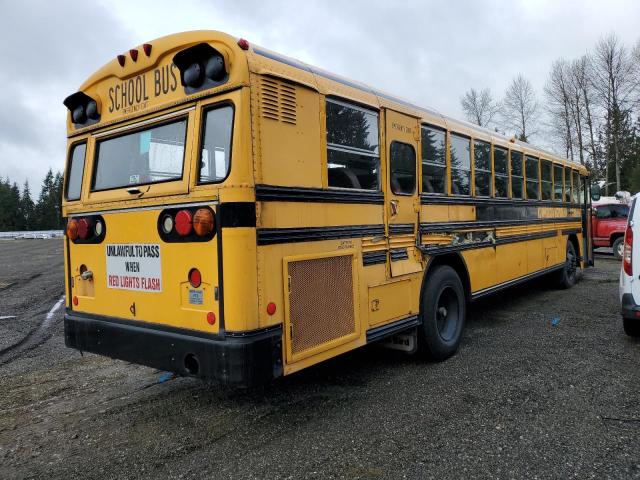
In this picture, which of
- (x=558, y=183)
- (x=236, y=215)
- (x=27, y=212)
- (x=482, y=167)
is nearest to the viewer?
(x=236, y=215)

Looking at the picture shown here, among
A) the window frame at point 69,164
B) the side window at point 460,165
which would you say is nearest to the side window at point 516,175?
the side window at point 460,165

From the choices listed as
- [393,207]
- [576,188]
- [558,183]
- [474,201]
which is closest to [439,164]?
[474,201]

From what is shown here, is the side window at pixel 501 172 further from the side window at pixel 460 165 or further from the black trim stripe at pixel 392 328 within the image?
the black trim stripe at pixel 392 328

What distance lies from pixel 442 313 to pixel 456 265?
619 millimetres

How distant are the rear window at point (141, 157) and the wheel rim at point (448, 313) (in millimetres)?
3028

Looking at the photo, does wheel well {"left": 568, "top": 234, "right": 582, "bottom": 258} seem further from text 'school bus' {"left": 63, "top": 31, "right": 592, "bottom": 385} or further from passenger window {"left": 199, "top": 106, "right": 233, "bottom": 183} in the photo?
passenger window {"left": 199, "top": 106, "right": 233, "bottom": 183}

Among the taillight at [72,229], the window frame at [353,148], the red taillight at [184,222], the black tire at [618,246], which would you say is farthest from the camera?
the black tire at [618,246]

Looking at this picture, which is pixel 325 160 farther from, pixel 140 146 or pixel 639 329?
pixel 639 329

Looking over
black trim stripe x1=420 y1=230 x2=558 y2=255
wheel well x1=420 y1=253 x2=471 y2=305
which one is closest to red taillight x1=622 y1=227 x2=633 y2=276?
black trim stripe x1=420 y1=230 x2=558 y2=255

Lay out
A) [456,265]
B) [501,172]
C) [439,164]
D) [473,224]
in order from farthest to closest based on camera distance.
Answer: [501,172], [473,224], [456,265], [439,164]

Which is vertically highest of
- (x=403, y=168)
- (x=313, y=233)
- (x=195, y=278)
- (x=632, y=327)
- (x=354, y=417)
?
(x=403, y=168)

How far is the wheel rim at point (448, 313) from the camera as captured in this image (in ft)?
16.3

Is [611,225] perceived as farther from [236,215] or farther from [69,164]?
[69,164]

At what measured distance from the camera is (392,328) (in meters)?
4.09
